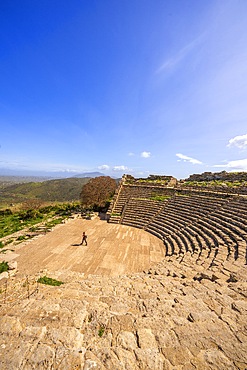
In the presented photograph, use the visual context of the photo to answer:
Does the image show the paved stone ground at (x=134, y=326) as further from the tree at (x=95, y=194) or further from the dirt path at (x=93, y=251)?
the tree at (x=95, y=194)

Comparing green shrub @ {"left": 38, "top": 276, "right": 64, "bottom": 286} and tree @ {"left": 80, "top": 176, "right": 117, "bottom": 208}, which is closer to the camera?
green shrub @ {"left": 38, "top": 276, "right": 64, "bottom": 286}

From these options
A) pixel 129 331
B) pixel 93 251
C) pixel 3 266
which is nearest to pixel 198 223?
pixel 93 251

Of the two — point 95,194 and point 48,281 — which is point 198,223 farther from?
point 95,194

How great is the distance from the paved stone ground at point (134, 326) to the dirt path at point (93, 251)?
2.79 meters

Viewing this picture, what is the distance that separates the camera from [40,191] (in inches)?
4090

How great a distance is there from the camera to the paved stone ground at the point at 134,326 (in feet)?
8.65

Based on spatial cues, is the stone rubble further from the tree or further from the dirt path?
the tree

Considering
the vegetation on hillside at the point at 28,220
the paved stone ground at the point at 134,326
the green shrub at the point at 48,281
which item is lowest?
the vegetation on hillside at the point at 28,220

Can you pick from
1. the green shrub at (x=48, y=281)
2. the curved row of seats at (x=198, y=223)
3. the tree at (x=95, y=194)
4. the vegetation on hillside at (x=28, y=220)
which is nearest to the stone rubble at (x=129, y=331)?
the green shrub at (x=48, y=281)

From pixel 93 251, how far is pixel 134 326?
26.6 feet

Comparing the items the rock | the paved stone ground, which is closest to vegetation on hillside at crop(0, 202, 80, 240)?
the paved stone ground

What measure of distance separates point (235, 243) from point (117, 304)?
8.13 metres

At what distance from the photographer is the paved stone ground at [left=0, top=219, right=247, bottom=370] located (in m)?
2.64

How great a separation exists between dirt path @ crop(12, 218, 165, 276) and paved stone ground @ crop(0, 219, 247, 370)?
2.79 meters
